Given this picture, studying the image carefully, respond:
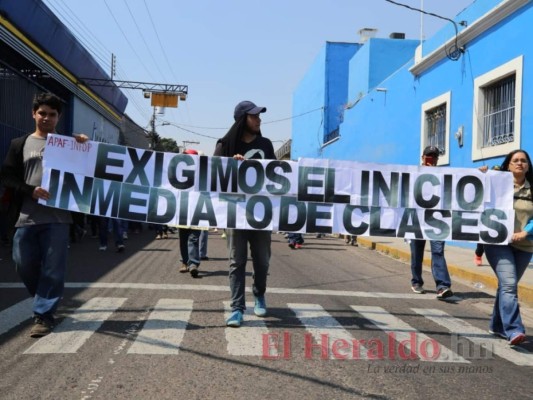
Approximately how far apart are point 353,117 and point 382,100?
4.84m

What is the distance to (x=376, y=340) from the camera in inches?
175

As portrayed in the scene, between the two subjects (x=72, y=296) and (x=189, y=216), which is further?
(x=72, y=296)

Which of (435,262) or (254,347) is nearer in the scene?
(254,347)

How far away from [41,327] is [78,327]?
341 millimetres

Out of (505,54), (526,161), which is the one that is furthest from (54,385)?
(505,54)

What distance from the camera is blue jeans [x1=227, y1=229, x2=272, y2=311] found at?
4738mm

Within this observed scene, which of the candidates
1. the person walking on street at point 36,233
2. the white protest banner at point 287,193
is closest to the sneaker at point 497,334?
the white protest banner at point 287,193

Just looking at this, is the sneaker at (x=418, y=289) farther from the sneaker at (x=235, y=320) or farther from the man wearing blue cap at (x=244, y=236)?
the sneaker at (x=235, y=320)

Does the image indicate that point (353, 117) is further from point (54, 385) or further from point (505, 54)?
point (54, 385)

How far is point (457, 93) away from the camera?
537 inches

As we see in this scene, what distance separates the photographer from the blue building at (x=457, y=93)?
424 inches

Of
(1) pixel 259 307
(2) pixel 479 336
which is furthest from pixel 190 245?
(2) pixel 479 336

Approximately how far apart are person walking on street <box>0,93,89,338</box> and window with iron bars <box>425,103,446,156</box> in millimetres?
11972

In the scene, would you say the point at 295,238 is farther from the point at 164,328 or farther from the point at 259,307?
the point at 164,328
